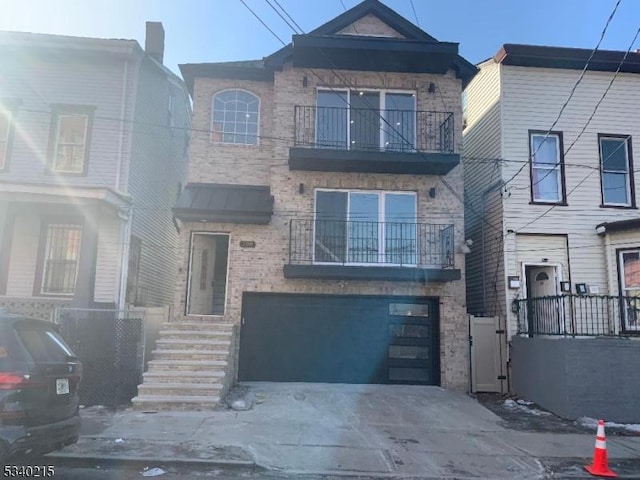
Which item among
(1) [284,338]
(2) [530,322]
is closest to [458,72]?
(2) [530,322]

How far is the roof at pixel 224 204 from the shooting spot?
11.6 meters

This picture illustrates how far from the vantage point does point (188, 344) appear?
1065cm

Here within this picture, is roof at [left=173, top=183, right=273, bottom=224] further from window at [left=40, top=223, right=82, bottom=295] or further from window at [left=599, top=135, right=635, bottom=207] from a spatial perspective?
window at [left=599, top=135, right=635, bottom=207]

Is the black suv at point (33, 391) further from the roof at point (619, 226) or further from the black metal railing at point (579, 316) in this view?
the roof at point (619, 226)

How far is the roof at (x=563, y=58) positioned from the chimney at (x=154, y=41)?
379 inches

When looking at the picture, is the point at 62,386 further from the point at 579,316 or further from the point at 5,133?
the point at 579,316

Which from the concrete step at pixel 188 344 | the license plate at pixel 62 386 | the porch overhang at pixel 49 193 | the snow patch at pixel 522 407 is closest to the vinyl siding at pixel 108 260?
the porch overhang at pixel 49 193

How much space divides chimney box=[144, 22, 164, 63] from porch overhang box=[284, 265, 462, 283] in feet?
26.6

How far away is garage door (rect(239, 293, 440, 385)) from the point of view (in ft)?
38.8

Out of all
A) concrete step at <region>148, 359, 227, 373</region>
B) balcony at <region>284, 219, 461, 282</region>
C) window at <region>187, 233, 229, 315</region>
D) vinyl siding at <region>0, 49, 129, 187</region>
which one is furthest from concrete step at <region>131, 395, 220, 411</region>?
vinyl siding at <region>0, 49, 129, 187</region>

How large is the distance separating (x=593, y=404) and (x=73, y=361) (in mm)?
8987

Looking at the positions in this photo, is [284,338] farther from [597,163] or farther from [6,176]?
[597,163]

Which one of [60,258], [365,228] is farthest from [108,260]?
[365,228]

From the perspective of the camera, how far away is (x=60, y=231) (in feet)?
40.7
